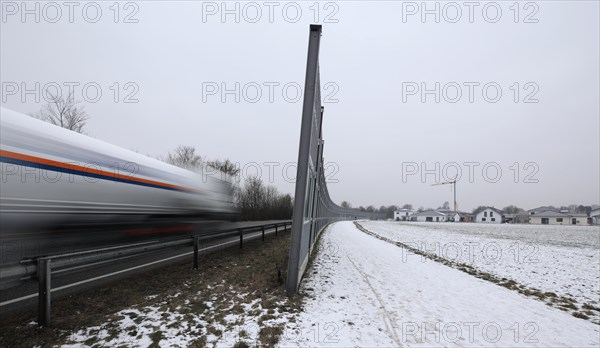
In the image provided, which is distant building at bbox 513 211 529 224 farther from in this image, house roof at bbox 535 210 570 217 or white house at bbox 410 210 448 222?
white house at bbox 410 210 448 222

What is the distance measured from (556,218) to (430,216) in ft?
148

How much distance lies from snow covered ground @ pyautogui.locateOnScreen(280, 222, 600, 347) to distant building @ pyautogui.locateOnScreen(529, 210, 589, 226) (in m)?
129

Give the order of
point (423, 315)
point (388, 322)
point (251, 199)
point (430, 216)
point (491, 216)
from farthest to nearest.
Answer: point (430, 216)
point (491, 216)
point (251, 199)
point (423, 315)
point (388, 322)

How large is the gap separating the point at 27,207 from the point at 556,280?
47.9ft

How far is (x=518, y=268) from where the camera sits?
441 inches

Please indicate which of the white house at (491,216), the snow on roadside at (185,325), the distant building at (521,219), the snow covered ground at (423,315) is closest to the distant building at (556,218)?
the distant building at (521,219)

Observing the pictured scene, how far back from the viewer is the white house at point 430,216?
138 m

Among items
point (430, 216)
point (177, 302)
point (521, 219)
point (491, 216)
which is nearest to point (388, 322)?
point (177, 302)

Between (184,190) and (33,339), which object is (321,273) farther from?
(184,190)

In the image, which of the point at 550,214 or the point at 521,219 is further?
the point at 521,219

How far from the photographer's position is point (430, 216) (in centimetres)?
14062

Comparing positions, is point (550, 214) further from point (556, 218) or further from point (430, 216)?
point (430, 216)

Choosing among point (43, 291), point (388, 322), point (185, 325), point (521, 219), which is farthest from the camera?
point (521, 219)

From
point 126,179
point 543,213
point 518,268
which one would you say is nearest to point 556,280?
point 518,268
